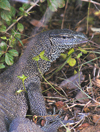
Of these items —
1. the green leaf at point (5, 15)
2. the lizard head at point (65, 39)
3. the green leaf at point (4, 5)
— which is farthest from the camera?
the lizard head at point (65, 39)

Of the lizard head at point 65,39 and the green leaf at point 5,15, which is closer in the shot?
the green leaf at point 5,15

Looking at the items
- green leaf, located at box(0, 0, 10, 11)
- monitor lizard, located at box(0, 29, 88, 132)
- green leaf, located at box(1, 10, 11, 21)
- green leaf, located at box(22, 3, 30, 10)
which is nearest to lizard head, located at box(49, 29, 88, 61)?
monitor lizard, located at box(0, 29, 88, 132)

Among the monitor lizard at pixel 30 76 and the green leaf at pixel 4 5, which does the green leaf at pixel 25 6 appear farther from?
the monitor lizard at pixel 30 76

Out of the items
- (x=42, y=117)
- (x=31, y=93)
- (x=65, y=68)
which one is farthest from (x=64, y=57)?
(x=42, y=117)

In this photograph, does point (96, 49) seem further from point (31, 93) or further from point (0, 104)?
point (0, 104)

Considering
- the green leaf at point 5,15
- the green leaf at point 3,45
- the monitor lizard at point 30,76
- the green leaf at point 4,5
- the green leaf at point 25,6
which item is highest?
the green leaf at point 4,5

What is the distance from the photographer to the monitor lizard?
10.3 feet

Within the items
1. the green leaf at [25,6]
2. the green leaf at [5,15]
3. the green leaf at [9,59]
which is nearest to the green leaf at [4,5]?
the green leaf at [5,15]

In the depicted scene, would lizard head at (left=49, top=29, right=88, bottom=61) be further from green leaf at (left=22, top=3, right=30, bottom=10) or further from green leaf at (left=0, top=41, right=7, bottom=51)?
green leaf at (left=0, top=41, right=7, bottom=51)

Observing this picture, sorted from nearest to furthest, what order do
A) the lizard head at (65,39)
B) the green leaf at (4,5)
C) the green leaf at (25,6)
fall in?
the green leaf at (4,5), the green leaf at (25,6), the lizard head at (65,39)

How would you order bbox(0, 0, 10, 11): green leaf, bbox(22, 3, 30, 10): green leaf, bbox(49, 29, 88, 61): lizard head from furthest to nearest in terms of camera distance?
bbox(49, 29, 88, 61): lizard head → bbox(22, 3, 30, 10): green leaf → bbox(0, 0, 10, 11): green leaf

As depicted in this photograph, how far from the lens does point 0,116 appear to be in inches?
111

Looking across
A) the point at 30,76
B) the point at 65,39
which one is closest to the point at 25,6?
the point at 65,39

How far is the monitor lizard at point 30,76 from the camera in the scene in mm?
3125
